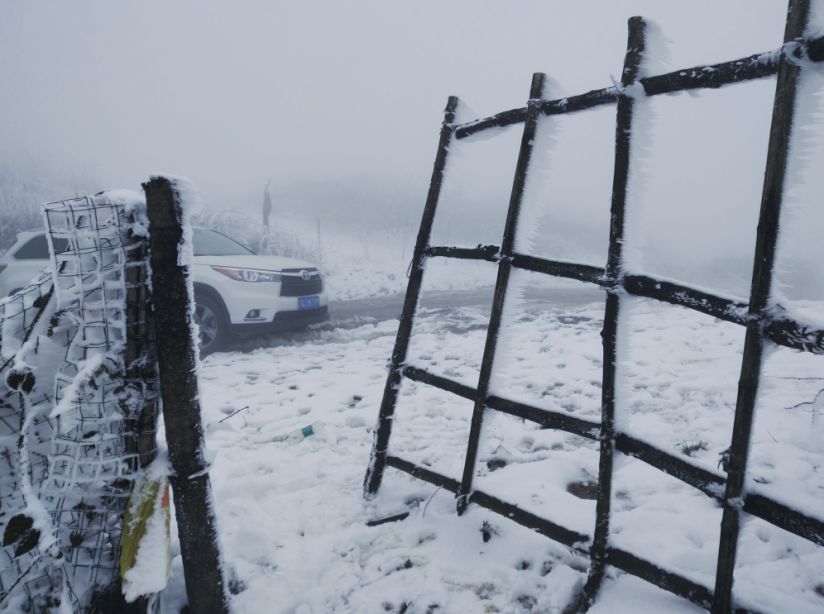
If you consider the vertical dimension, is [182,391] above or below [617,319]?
below

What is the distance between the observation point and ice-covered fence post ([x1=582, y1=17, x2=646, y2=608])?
5.05 feet

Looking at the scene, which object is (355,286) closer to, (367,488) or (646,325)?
(646,325)

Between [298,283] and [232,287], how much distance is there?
35.5 inches

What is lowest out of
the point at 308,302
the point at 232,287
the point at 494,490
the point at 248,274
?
the point at 494,490

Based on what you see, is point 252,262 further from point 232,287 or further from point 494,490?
point 494,490

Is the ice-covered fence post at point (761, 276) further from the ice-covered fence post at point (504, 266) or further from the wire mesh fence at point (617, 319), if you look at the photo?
the ice-covered fence post at point (504, 266)

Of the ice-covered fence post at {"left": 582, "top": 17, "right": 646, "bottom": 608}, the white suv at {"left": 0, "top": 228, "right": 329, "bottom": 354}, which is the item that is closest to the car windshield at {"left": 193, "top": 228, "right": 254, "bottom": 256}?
the white suv at {"left": 0, "top": 228, "right": 329, "bottom": 354}

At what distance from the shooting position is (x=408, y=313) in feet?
7.90

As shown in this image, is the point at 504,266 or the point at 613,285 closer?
the point at 613,285

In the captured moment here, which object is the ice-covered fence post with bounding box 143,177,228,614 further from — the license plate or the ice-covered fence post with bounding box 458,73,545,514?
the license plate

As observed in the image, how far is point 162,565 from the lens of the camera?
4.38 ft

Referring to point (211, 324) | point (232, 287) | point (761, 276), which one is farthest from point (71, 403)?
point (211, 324)

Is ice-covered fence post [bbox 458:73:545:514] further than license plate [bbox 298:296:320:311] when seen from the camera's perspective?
No

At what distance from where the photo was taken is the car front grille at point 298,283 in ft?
19.8
